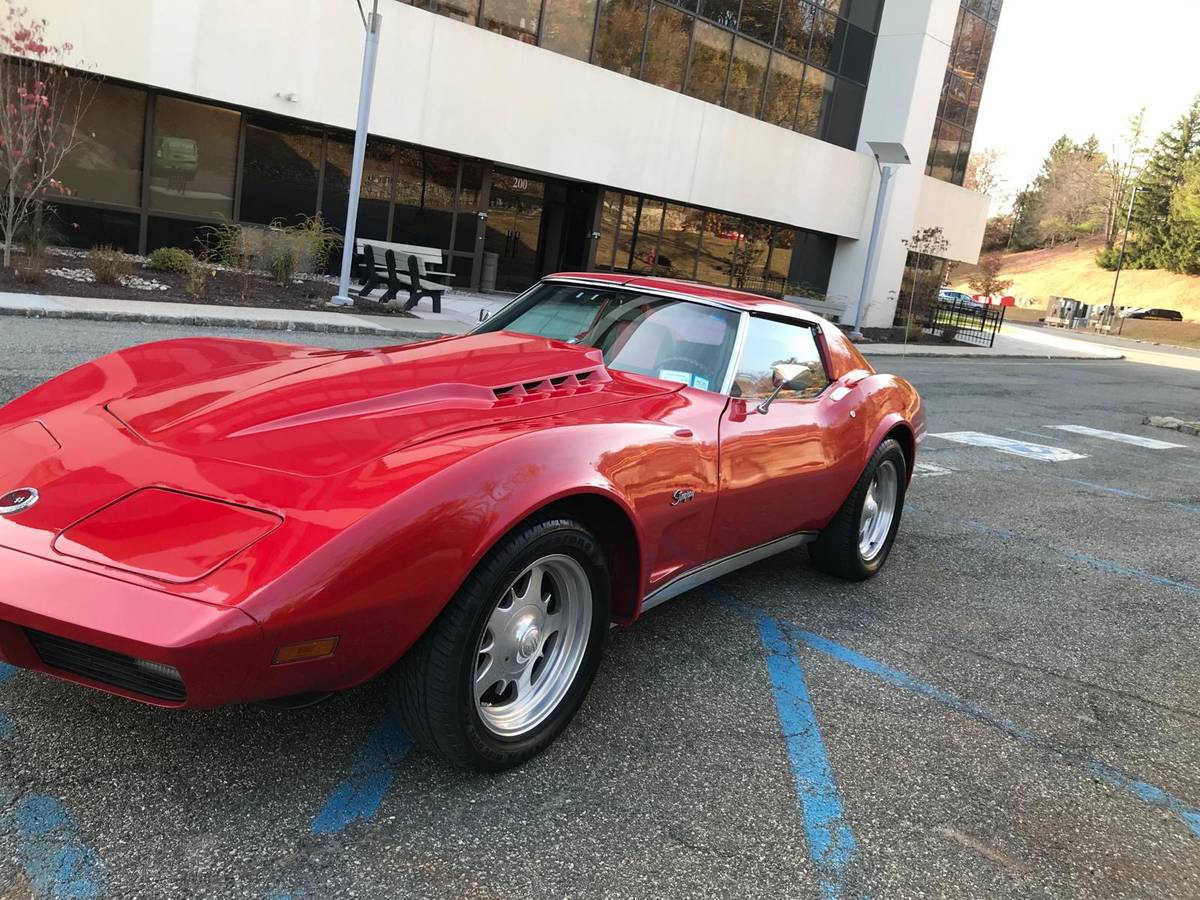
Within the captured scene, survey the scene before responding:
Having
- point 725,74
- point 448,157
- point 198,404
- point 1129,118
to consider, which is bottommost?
point 198,404

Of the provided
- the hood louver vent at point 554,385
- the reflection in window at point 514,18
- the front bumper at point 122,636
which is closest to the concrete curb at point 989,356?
the reflection in window at point 514,18

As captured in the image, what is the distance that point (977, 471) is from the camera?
8.16 metres

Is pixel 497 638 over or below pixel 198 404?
below

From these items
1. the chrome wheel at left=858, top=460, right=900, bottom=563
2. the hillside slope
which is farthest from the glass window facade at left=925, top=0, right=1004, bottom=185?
the hillside slope

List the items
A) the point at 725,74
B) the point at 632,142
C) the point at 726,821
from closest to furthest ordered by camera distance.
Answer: the point at 726,821
the point at 632,142
the point at 725,74

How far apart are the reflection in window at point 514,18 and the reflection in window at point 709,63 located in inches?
195

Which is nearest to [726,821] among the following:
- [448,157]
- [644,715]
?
[644,715]

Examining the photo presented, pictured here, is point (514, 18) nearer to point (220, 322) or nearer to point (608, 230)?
point (608, 230)

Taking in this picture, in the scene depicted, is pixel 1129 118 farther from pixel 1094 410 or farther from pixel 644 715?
pixel 644 715

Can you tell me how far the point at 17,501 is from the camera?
2330mm

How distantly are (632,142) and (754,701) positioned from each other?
20475mm

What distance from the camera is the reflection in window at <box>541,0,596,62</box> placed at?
66.6ft

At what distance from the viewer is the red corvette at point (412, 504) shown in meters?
→ 2.07

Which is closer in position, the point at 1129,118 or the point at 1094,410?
the point at 1094,410
